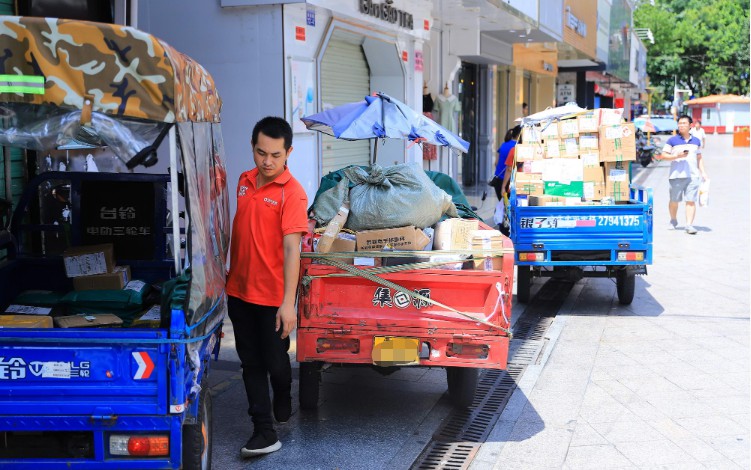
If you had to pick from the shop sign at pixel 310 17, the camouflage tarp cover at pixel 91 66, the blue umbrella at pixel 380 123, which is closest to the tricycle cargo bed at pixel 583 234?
the blue umbrella at pixel 380 123

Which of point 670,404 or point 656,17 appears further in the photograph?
point 656,17

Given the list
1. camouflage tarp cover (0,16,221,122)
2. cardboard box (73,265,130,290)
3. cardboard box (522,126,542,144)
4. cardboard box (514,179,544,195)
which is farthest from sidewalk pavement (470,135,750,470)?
camouflage tarp cover (0,16,221,122)

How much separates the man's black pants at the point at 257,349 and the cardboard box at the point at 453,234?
57.7 inches

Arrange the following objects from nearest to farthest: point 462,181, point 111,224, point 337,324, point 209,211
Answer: point 209,211 < point 337,324 < point 111,224 < point 462,181

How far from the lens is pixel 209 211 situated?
4.86 metres

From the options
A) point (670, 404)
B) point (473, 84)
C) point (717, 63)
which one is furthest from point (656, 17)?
point (670, 404)

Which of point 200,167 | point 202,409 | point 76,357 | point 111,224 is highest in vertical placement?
point 200,167

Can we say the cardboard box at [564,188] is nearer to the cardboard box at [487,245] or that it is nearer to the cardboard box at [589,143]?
the cardboard box at [589,143]

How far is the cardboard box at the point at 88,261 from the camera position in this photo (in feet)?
17.9

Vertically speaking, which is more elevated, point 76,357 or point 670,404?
point 76,357

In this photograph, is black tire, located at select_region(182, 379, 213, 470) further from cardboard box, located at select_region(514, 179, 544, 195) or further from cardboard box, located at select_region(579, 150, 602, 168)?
cardboard box, located at select_region(579, 150, 602, 168)

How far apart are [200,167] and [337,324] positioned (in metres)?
1.44

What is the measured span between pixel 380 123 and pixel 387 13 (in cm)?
587

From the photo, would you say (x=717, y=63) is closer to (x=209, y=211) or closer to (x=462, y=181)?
(x=462, y=181)
